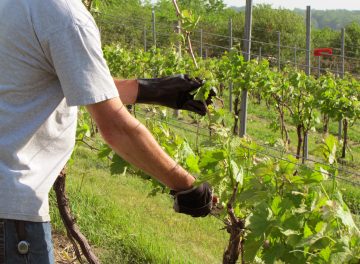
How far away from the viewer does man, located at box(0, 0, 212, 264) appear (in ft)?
5.83

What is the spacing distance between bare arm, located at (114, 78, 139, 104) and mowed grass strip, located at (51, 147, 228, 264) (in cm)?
131

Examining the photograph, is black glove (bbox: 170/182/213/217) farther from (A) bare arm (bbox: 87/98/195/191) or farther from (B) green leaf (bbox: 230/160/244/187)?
(B) green leaf (bbox: 230/160/244/187)

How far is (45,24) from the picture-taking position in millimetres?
1775

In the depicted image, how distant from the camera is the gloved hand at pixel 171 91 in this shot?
8.98ft

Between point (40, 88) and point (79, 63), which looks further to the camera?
point (40, 88)

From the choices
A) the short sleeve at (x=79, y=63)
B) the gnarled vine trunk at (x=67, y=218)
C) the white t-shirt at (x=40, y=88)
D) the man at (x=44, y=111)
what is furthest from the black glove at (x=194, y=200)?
the gnarled vine trunk at (x=67, y=218)

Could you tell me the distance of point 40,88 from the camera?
191 centimetres

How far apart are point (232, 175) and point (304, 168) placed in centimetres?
28

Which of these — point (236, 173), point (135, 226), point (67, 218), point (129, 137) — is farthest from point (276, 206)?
point (135, 226)

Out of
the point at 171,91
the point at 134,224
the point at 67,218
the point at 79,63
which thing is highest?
the point at 79,63

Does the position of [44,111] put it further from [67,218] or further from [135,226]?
[135,226]

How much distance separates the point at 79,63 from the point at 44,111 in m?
0.22

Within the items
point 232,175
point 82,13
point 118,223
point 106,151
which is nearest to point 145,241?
point 118,223

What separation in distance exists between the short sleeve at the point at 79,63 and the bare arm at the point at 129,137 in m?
0.06
